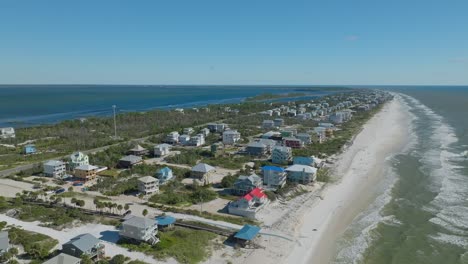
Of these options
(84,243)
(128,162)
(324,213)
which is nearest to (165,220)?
(84,243)

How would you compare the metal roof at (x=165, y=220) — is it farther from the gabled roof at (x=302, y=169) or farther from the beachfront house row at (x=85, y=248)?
the gabled roof at (x=302, y=169)

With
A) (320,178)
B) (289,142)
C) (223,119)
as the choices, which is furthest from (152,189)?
(223,119)

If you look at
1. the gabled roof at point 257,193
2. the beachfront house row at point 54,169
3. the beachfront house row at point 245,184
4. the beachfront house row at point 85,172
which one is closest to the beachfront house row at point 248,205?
the gabled roof at point 257,193

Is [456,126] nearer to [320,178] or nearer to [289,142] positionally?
[289,142]

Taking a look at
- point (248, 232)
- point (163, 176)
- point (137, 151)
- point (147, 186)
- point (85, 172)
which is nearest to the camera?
point (248, 232)

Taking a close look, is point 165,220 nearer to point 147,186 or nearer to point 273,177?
point 147,186

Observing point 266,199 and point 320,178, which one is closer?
point 266,199

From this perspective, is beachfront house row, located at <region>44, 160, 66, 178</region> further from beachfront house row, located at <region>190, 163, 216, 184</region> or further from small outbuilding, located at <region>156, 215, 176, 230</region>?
small outbuilding, located at <region>156, 215, 176, 230</region>

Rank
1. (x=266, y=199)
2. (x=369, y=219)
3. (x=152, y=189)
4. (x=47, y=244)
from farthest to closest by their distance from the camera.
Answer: (x=152, y=189) < (x=266, y=199) < (x=369, y=219) < (x=47, y=244)
